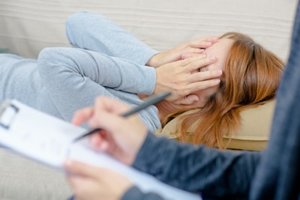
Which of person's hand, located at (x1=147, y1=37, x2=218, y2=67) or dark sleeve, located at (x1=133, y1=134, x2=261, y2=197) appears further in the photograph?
person's hand, located at (x1=147, y1=37, x2=218, y2=67)

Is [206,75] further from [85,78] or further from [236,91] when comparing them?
[85,78]

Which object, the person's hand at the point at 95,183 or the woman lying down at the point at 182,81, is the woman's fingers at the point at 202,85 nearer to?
the woman lying down at the point at 182,81

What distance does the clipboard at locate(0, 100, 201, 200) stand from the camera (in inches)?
23.5

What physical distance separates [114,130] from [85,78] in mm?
563

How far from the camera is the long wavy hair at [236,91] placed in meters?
1.23

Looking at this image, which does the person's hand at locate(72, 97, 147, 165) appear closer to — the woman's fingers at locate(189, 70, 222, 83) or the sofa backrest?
the woman's fingers at locate(189, 70, 222, 83)

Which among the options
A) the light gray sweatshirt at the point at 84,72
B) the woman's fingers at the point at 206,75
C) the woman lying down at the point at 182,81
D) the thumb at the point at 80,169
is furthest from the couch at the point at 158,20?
the thumb at the point at 80,169

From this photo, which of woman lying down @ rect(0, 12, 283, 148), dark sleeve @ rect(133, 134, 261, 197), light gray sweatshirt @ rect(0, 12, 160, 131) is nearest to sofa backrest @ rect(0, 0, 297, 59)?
light gray sweatshirt @ rect(0, 12, 160, 131)

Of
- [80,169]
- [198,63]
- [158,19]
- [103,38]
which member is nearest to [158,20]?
[158,19]

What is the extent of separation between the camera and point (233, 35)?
51.0 inches

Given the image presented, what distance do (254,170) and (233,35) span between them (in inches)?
26.6

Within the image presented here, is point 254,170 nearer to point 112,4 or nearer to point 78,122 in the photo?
point 78,122

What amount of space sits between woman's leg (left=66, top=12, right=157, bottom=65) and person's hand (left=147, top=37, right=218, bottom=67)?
0.03 metres

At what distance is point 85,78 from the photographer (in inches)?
45.4
